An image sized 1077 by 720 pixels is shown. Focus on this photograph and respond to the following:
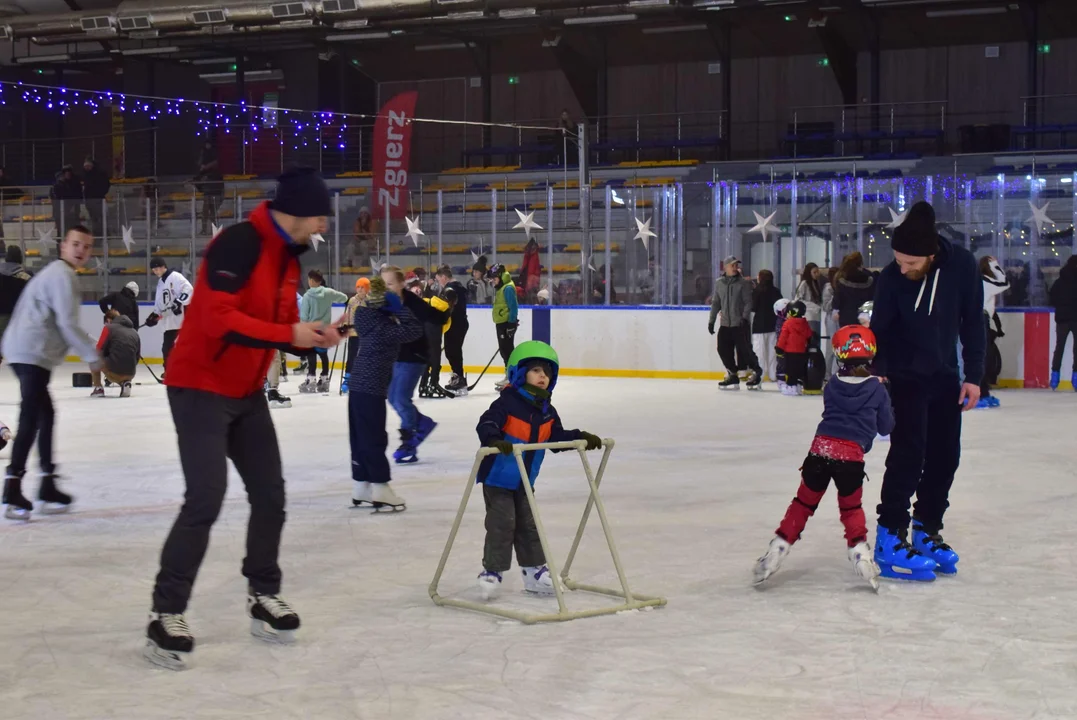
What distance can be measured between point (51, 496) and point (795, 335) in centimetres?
890

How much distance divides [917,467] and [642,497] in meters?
2.26

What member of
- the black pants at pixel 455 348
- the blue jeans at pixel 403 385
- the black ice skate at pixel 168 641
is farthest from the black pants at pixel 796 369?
the black ice skate at pixel 168 641

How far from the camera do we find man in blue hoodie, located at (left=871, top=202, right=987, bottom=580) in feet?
16.5

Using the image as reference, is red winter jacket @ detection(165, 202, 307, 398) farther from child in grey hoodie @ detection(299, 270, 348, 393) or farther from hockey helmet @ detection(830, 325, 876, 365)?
child in grey hoodie @ detection(299, 270, 348, 393)

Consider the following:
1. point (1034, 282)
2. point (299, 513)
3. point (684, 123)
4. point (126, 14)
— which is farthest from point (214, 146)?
point (299, 513)

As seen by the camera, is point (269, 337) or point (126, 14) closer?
point (269, 337)

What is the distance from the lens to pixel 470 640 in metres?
4.12

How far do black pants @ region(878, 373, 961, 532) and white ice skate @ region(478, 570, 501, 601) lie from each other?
62.6 inches

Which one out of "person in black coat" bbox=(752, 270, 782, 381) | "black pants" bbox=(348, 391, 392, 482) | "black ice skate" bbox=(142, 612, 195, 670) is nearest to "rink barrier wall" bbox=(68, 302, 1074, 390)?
"person in black coat" bbox=(752, 270, 782, 381)

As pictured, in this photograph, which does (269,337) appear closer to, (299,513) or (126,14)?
(299,513)

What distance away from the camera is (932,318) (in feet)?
16.6

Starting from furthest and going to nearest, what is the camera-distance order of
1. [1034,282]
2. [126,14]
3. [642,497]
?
[126,14], [1034,282], [642,497]

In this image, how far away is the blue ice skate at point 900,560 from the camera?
5.01 meters

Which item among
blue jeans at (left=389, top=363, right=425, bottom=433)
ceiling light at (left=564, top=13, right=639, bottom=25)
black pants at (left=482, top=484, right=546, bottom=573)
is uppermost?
ceiling light at (left=564, top=13, right=639, bottom=25)
